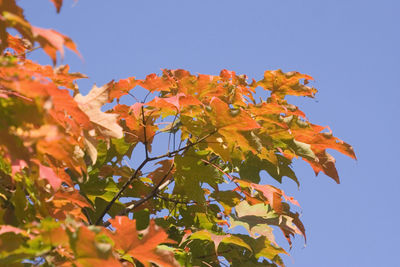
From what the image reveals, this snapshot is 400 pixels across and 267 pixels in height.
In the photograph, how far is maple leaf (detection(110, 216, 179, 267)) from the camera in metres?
1.53

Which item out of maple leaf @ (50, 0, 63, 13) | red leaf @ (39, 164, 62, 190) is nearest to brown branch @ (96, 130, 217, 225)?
red leaf @ (39, 164, 62, 190)

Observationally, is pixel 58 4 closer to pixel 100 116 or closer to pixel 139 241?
pixel 100 116

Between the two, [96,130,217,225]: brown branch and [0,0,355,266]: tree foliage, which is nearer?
[0,0,355,266]: tree foliage

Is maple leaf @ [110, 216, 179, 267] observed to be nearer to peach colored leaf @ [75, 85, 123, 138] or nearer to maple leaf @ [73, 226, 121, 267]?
maple leaf @ [73, 226, 121, 267]

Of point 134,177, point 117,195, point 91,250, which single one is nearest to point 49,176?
point 91,250

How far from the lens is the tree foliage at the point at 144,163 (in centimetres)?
134

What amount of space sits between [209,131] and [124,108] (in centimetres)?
44

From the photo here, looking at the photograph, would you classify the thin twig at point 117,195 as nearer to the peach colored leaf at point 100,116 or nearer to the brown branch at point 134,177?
the brown branch at point 134,177

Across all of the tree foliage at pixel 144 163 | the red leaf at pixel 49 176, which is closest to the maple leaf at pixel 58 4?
the tree foliage at pixel 144 163

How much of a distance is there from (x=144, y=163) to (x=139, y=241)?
678mm

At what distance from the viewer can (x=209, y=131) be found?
2.00 meters

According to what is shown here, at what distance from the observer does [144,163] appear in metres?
2.19

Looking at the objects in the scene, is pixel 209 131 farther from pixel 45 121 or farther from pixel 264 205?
pixel 45 121

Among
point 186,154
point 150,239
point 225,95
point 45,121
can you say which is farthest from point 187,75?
point 45,121
